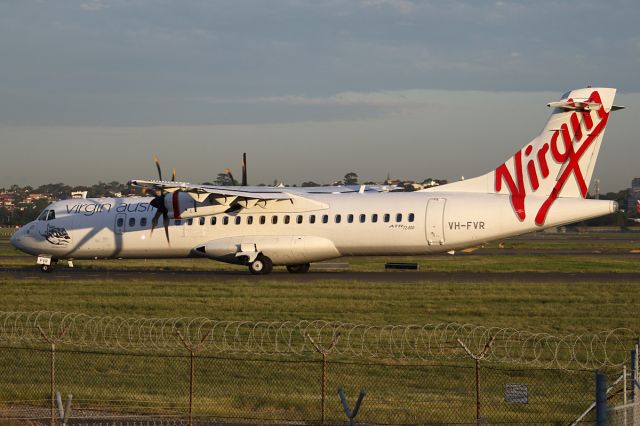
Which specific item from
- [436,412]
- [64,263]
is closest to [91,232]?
[64,263]

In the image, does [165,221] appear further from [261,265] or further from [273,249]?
[273,249]

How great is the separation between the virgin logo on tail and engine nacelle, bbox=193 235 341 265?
7.70 metres

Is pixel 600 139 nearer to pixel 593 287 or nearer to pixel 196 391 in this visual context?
pixel 593 287

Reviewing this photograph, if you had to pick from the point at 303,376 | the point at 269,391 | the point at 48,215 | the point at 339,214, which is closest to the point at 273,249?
the point at 339,214

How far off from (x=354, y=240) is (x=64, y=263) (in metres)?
21.4

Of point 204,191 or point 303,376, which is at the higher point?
point 204,191

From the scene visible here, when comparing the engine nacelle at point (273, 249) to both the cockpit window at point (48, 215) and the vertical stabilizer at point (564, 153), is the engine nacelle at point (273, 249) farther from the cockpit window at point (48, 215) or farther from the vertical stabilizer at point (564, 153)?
the vertical stabilizer at point (564, 153)

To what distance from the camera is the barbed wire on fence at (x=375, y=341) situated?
21078 millimetres

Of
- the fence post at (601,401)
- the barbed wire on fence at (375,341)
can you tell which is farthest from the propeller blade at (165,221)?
the fence post at (601,401)

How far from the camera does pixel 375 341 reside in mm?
23297

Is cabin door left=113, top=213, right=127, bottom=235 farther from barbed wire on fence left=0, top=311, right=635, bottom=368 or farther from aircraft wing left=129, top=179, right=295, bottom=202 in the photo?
barbed wire on fence left=0, top=311, right=635, bottom=368

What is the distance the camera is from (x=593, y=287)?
3325cm

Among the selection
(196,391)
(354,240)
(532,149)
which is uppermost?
(532,149)

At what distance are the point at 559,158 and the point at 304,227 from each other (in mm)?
10500
